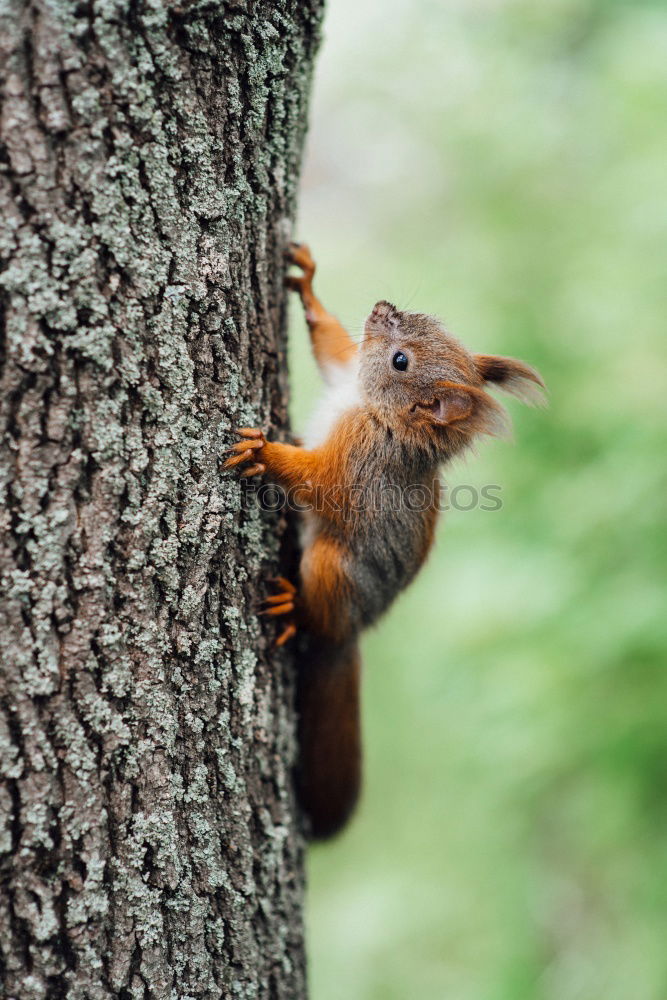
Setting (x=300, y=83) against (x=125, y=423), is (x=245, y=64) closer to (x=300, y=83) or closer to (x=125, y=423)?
(x=300, y=83)

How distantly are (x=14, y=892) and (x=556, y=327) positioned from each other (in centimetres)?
300

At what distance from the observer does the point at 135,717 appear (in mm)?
1594

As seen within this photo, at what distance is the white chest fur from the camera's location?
2693 mm

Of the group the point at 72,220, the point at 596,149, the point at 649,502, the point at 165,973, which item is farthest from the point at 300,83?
the point at 596,149

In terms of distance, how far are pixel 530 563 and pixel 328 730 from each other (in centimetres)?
115

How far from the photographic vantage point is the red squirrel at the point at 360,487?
2.35 meters

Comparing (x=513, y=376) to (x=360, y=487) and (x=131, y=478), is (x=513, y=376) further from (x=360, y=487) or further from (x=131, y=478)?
(x=131, y=478)

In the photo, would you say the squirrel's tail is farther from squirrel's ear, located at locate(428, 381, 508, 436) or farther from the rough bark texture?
squirrel's ear, located at locate(428, 381, 508, 436)

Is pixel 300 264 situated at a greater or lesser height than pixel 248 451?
greater

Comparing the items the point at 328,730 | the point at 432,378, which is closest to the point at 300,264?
the point at 432,378

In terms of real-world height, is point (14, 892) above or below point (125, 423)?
below

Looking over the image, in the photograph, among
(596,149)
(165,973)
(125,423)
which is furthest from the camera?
(596,149)

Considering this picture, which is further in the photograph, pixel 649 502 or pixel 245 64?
pixel 649 502

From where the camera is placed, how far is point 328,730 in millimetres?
2406
